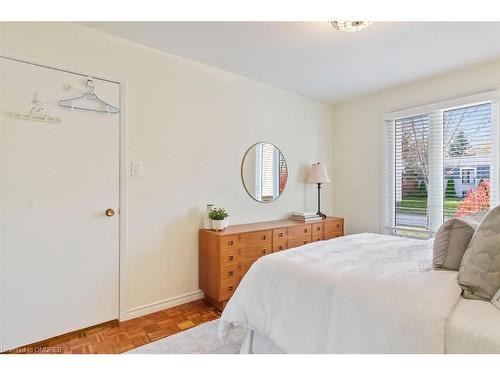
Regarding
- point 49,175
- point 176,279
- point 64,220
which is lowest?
point 176,279

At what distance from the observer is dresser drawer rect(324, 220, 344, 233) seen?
10.9 ft

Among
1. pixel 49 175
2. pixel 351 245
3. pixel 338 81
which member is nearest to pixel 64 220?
pixel 49 175

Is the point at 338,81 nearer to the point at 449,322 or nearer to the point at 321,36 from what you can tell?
the point at 321,36

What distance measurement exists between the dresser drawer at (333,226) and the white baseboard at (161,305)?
1.68 m

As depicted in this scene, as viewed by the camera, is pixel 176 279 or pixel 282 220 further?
pixel 282 220

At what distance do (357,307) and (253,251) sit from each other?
59.4 inches

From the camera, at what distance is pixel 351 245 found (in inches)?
79.3

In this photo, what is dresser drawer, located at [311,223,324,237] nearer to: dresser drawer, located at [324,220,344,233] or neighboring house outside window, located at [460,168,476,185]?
dresser drawer, located at [324,220,344,233]

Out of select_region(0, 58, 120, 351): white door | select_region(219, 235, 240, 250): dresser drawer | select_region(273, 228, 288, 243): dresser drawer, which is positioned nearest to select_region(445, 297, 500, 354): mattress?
select_region(219, 235, 240, 250): dresser drawer

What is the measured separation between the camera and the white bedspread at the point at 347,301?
1.04 meters

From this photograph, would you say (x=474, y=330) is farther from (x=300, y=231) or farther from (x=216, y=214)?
(x=300, y=231)

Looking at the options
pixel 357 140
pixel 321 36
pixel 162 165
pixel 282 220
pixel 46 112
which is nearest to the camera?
pixel 46 112

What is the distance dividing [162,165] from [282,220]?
5.35 ft
